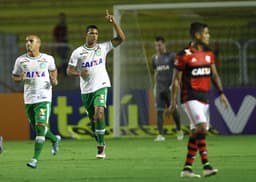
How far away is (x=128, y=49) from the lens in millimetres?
24969

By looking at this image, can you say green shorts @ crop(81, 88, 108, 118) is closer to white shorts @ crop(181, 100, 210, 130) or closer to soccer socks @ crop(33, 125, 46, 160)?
soccer socks @ crop(33, 125, 46, 160)

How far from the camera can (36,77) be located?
1602 cm

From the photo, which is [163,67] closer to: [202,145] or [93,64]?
[93,64]

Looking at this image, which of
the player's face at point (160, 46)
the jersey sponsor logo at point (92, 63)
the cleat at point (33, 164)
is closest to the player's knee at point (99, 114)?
the jersey sponsor logo at point (92, 63)

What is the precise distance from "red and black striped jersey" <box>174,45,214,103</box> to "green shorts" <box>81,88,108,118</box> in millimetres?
4460

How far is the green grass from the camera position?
520 inches

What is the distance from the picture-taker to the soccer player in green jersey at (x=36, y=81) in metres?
15.7

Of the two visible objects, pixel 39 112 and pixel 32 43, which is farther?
pixel 32 43

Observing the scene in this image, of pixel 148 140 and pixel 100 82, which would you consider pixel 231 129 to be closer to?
pixel 148 140

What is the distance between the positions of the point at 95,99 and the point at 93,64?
2.17ft

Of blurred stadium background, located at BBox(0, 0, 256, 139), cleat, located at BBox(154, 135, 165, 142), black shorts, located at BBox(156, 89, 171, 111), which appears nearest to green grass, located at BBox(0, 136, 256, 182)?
cleat, located at BBox(154, 135, 165, 142)

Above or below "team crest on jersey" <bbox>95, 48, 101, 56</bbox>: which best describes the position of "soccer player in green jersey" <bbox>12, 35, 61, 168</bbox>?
below

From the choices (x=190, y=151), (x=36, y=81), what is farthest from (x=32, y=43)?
(x=190, y=151)

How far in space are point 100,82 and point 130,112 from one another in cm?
715
